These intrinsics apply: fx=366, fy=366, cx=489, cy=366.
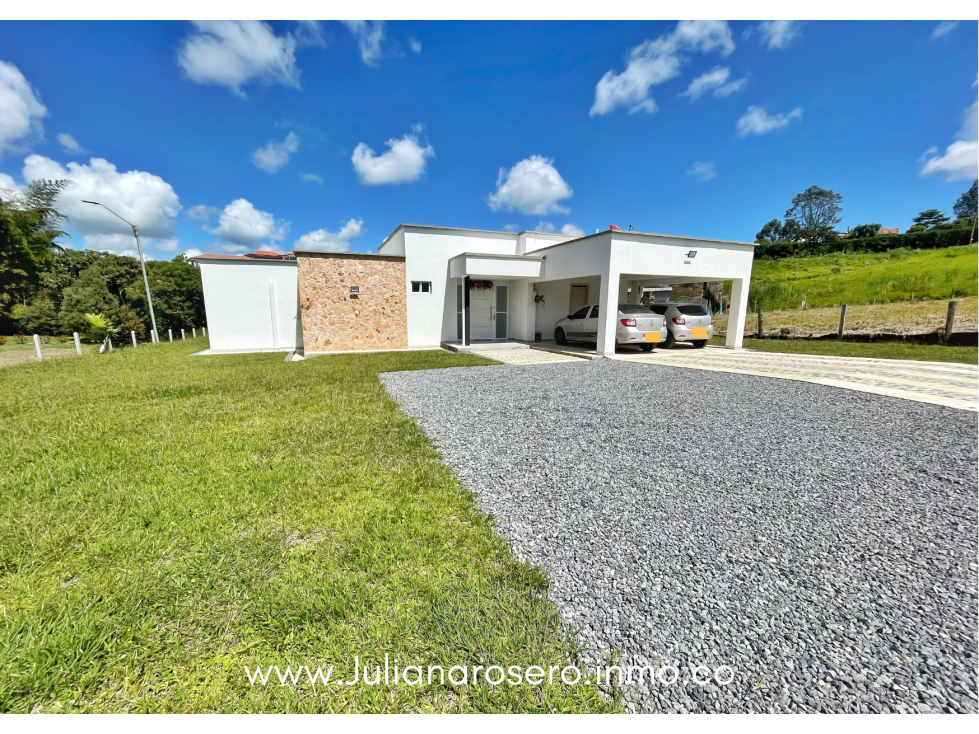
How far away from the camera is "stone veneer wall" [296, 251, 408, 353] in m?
12.2

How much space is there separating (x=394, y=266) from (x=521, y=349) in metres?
5.45

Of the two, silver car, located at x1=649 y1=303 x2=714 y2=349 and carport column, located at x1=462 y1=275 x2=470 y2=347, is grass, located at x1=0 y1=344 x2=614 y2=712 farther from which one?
silver car, located at x1=649 y1=303 x2=714 y2=349

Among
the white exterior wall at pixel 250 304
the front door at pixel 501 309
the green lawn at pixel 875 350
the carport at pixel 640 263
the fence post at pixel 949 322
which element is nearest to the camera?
the green lawn at pixel 875 350

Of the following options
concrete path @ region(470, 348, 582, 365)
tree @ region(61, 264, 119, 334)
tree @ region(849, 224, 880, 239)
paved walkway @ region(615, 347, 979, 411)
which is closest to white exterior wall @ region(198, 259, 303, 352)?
concrete path @ region(470, 348, 582, 365)

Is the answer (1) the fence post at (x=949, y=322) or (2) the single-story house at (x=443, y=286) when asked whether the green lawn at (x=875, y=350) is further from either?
(2) the single-story house at (x=443, y=286)

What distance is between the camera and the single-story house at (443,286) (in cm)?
1096

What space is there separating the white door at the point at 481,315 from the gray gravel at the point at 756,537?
9.89 m

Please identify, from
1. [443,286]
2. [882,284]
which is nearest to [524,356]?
[443,286]

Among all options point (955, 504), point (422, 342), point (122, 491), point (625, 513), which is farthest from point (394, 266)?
point (955, 504)

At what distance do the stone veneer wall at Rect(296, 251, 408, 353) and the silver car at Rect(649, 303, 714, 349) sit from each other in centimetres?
928

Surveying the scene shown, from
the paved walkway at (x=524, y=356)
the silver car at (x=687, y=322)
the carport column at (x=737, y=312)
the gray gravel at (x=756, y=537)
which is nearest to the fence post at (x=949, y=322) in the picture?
the carport column at (x=737, y=312)

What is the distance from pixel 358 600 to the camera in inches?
73.9

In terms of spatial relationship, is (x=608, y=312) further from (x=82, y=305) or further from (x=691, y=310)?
(x=82, y=305)
